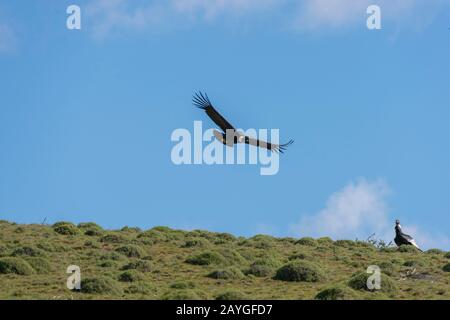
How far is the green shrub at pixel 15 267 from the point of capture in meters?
36.3

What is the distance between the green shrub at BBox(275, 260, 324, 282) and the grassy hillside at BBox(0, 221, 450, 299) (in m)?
0.04

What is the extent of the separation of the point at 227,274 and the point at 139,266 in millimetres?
4044

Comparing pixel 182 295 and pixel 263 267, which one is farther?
pixel 263 267

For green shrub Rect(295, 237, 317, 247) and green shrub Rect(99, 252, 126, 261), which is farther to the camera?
green shrub Rect(295, 237, 317, 247)

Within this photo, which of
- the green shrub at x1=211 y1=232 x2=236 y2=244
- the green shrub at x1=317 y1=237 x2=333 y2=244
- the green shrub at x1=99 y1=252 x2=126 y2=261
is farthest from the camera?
the green shrub at x1=317 y1=237 x2=333 y2=244

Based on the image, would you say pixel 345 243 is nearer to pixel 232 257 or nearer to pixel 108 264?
pixel 232 257

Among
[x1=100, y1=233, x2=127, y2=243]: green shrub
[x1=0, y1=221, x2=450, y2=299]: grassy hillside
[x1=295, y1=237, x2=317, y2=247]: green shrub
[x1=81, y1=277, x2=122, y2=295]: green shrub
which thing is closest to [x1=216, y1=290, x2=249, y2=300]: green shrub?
[x1=0, y1=221, x2=450, y2=299]: grassy hillside

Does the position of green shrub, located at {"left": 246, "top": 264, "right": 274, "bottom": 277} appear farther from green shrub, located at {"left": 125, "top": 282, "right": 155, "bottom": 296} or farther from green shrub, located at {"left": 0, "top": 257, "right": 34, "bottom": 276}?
green shrub, located at {"left": 0, "top": 257, "right": 34, "bottom": 276}

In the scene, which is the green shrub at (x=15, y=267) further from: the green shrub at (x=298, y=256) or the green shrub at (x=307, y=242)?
the green shrub at (x=307, y=242)

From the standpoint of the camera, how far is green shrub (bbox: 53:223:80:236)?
50562 millimetres

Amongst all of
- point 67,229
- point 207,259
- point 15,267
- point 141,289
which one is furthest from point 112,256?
point 67,229

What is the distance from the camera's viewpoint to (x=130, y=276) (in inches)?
1384
